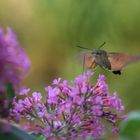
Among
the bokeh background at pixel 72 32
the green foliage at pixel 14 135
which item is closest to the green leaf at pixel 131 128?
the green foliage at pixel 14 135

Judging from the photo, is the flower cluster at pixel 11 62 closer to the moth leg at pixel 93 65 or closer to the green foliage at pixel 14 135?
the green foliage at pixel 14 135

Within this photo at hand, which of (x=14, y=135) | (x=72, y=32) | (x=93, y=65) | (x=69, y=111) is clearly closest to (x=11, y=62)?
(x=14, y=135)

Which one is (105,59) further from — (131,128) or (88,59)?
(131,128)

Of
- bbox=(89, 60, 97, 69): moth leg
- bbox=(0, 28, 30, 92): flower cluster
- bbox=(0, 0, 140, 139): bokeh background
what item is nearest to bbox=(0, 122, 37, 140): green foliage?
bbox=(0, 28, 30, 92): flower cluster

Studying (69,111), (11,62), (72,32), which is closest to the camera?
(11,62)

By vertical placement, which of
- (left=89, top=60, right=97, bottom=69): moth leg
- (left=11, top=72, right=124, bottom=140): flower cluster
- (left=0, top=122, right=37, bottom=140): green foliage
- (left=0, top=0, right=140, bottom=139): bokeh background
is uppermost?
(left=0, top=0, right=140, bottom=139): bokeh background

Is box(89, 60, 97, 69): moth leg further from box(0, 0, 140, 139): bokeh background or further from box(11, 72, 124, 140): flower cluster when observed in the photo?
box(0, 0, 140, 139): bokeh background

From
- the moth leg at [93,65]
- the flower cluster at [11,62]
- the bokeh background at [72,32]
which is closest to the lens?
the flower cluster at [11,62]
